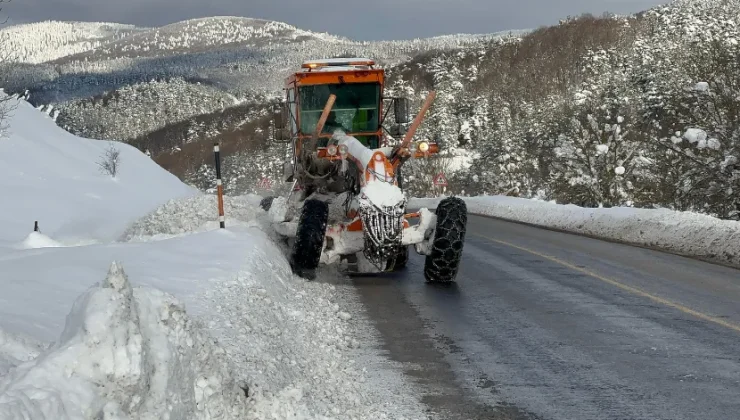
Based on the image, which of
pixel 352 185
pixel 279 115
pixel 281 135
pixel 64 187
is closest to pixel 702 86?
pixel 279 115

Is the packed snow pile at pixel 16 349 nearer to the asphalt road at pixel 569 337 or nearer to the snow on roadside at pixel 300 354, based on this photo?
the snow on roadside at pixel 300 354

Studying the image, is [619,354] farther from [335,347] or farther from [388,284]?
[388,284]

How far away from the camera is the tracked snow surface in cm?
352

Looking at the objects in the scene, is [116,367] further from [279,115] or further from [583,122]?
[583,122]

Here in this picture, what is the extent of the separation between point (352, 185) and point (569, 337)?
4.69m

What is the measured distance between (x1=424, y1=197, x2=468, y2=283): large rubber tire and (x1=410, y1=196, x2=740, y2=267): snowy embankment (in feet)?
17.1

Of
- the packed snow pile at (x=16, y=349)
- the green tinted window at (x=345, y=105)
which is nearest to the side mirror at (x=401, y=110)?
the green tinted window at (x=345, y=105)

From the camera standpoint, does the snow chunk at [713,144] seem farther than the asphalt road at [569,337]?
Yes

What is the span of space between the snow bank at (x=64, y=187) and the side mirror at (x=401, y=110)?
34.7ft

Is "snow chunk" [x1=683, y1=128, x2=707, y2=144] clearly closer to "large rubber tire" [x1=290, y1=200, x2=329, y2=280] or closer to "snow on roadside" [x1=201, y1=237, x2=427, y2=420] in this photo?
"large rubber tire" [x1=290, y1=200, x2=329, y2=280]

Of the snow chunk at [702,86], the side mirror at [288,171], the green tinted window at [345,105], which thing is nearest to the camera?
the green tinted window at [345,105]

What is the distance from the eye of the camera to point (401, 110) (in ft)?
41.8

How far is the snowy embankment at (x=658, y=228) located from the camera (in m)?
14.4

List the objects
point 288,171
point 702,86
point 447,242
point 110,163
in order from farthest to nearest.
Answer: point 110,163, point 702,86, point 288,171, point 447,242
